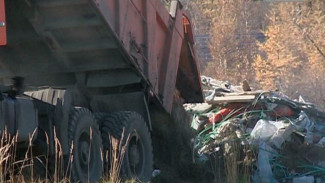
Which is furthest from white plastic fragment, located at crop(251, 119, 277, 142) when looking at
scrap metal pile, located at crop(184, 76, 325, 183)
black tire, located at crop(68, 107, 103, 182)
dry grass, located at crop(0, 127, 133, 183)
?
dry grass, located at crop(0, 127, 133, 183)

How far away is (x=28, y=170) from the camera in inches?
260

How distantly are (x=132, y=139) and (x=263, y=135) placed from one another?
3.09 meters

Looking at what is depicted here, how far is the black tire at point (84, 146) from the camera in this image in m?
7.05

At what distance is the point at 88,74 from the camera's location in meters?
8.84

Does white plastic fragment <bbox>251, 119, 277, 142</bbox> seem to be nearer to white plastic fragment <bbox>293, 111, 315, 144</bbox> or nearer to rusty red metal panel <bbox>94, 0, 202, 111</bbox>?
white plastic fragment <bbox>293, 111, 315, 144</bbox>

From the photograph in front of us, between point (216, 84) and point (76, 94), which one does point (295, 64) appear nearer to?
point (216, 84)

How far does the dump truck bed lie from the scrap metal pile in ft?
4.30

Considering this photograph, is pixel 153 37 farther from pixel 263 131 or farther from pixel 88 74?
pixel 263 131

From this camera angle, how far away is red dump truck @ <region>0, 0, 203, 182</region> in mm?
6969

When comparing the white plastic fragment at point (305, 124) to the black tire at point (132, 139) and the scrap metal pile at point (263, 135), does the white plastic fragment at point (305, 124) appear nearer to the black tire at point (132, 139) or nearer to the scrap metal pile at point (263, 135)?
the scrap metal pile at point (263, 135)

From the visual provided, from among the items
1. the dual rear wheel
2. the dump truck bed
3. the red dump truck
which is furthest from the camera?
the dump truck bed

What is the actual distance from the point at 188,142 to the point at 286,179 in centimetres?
147

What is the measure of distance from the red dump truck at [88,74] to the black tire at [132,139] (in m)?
0.01

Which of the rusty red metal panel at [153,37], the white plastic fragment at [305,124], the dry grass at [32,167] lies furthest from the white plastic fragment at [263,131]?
the dry grass at [32,167]
